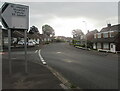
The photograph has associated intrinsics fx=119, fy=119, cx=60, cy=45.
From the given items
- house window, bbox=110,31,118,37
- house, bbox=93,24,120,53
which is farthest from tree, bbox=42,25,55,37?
house window, bbox=110,31,118,37

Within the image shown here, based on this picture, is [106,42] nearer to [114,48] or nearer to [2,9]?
[114,48]

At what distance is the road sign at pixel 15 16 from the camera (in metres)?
5.80

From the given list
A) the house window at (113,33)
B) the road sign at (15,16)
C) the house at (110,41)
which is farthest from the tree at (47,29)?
the road sign at (15,16)

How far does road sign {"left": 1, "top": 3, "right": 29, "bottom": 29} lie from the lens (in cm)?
580

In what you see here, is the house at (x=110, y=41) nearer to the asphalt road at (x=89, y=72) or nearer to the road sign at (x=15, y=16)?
the asphalt road at (x=89, y=72)

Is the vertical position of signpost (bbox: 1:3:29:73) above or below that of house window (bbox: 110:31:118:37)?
below

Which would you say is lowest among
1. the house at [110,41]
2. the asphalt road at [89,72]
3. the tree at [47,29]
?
the asphalt road at [89,72]

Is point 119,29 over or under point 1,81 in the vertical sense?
over

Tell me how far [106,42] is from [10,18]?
99.4ft

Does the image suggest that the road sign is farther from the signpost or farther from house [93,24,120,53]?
house [93,24,120,53]

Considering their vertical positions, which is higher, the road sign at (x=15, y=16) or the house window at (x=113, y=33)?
the house window at (x=113, y=33)

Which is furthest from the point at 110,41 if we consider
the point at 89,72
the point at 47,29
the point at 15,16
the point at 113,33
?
the point at 47,29

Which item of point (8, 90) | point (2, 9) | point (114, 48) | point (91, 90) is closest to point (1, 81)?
point (8, 90)

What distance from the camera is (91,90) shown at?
187 inches
